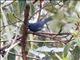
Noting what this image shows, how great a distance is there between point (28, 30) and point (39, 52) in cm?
30

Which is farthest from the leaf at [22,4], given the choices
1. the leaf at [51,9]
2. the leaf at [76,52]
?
the leaf at [51,9]

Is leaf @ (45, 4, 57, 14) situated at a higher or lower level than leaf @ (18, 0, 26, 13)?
higher

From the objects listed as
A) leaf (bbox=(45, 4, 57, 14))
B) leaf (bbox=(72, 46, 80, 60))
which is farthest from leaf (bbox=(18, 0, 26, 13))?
leaf (bbox=(45, 4, 57, 14))

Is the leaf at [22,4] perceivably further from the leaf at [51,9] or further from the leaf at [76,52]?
the leaf at [51,9]

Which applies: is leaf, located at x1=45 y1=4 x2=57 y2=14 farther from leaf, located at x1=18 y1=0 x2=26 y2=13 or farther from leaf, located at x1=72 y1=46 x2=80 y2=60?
leaf, located at x1=18 y1=0 x2=26 y2=13

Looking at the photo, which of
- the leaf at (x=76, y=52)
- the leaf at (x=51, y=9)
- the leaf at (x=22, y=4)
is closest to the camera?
the leaf at (x=22, y=4)

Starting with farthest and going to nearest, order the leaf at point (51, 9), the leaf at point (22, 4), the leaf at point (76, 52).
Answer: the leaf at point (51, 9) → the leaf at point (76, 52) → the leaf at point (22, 4)

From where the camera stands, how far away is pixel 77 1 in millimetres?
1656

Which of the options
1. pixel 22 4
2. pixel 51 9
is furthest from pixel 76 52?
pixel 22 4

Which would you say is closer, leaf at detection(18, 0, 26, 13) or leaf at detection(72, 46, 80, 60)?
leaf at detection(18, 0, 26, 13)

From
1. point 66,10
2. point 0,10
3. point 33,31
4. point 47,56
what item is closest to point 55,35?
point 33,31

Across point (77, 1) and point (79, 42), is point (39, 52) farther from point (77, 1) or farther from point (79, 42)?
point (77, 1)

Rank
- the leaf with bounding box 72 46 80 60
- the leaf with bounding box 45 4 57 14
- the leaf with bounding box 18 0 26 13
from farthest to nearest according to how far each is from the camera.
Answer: the leaf with bounding box 45 4 57 14
the leaf with bounding box 72 46 80 60
the leaf with bounding box 18 0 26 13

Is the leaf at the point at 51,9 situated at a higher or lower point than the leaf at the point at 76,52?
higher
